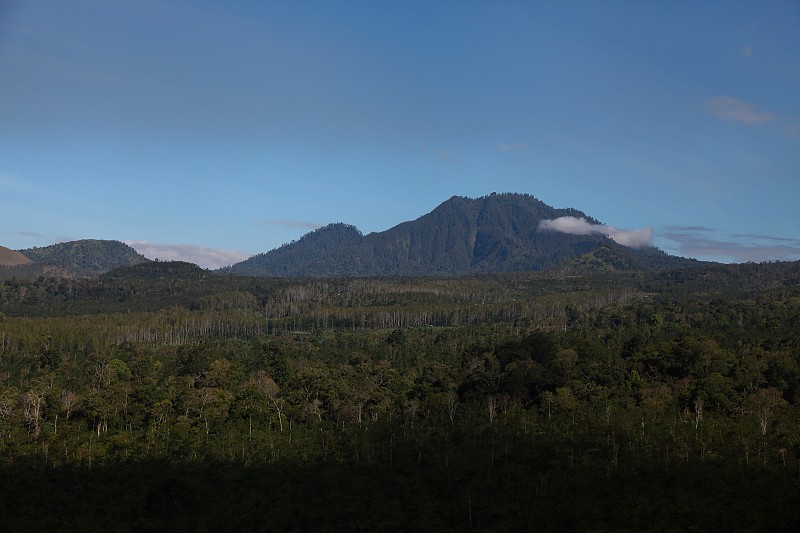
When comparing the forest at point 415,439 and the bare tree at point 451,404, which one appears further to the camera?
the bare tree at point 451,404

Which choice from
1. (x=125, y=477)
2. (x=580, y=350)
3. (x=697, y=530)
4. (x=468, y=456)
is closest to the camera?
(x=697, y=530)

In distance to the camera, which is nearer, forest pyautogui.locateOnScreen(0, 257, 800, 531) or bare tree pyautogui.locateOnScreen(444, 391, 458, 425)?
forest pyautogui.locateOnScreen(0, 257, 800, 531)

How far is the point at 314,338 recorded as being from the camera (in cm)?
16025

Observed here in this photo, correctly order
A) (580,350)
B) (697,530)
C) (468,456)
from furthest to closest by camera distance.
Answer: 1. (580,350)
2. (468,456)
3. (697,530)

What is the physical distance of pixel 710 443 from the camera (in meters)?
58.6

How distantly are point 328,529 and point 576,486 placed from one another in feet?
56.6

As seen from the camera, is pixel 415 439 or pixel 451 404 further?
pixel 451 404

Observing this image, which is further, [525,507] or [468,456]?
[468,456]

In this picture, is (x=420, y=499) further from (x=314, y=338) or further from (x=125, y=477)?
(x=314, y=338)

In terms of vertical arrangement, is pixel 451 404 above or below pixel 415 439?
above

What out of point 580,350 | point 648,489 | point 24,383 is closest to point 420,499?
point 648,489

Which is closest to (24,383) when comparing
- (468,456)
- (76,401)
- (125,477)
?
(76,401)

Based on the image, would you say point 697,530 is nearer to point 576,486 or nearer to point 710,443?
point 576,486

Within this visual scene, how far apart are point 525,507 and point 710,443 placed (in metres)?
21.0
